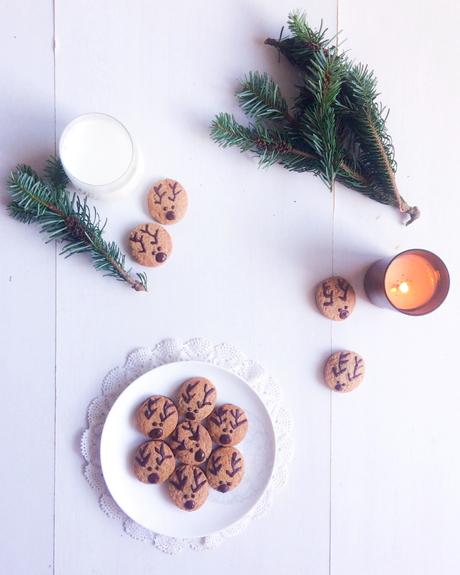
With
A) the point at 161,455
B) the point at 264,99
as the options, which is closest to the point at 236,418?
the point at 161,455

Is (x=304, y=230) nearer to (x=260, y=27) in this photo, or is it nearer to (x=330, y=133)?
(x=330, y=133)

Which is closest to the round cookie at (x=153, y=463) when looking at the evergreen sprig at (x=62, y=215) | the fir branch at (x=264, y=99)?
the evergreen sprig at (x=62, y=215)

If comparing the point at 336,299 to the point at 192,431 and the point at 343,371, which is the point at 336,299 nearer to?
the point at 343,371

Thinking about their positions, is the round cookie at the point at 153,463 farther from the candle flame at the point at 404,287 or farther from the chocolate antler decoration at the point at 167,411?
the candle flame at the point at 404,287

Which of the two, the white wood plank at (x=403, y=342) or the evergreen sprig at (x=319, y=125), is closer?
the evergreen sprig at (x=319, y=125)

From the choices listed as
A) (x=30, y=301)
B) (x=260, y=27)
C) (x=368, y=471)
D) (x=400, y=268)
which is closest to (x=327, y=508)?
(x=368, y=471)

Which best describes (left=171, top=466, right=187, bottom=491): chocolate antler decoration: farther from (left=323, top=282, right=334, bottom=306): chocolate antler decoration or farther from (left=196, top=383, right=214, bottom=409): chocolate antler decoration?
(left=323, top=282, right=334, bottom=306): chocolate antler decoration
